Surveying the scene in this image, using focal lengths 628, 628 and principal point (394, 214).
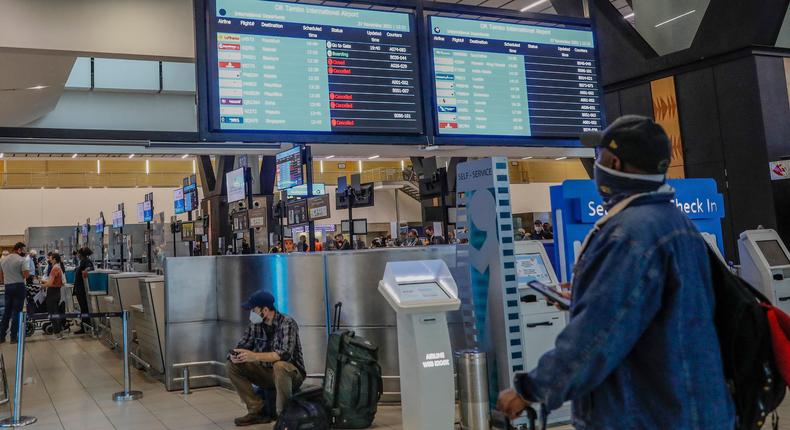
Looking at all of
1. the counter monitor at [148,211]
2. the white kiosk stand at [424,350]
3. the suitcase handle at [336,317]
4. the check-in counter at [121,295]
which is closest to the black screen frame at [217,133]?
the white kiosk stand at [424,350]

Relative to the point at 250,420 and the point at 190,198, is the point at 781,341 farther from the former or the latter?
the point at 190,198

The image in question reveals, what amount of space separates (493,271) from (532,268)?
57 centimetres

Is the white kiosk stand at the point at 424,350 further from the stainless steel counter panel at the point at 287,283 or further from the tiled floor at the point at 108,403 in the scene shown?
the stainless steel counter panel at the point at 287,283

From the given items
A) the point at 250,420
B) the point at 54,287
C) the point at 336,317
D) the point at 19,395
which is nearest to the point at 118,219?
the point at 54,287

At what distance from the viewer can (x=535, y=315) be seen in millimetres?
4879

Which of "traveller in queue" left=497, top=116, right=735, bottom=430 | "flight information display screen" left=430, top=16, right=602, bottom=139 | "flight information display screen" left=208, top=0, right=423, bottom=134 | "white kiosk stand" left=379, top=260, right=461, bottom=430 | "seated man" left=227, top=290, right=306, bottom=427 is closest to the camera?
"traveller in queue" left=497, top=116, right=735, bottom=430

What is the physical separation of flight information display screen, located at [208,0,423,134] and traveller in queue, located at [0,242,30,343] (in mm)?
8461

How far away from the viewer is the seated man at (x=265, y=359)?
5.29 metres

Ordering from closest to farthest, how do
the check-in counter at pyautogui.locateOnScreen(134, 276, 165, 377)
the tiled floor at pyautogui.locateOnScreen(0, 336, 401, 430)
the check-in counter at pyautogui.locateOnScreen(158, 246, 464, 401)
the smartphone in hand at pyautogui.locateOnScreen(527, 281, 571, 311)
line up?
1. the smartphone in hand at pyautogui.locateOnScreen(527, 281, 571, 311)
2. the tiled floor at pyautogui.locateOnScreen(0, 336, 401, 430)
3. the check-in counter at pyautogui.locateOnScreen(158, 246, 464, 401)
4. the check-in counter at pyautogui.locateOnScreen(134, 276, 165, 377)

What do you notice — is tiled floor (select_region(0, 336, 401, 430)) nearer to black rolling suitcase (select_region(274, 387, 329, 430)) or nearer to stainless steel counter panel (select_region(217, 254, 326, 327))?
black rolling suitcase (select_region(274, 387, 329, 430))

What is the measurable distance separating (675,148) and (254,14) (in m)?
7.92

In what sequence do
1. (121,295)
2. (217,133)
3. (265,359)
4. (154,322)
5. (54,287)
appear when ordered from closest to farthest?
(217,133)
(265,359)
(154,322)
(121,295)
(54,287)

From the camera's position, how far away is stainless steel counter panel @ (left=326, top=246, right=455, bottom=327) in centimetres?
593

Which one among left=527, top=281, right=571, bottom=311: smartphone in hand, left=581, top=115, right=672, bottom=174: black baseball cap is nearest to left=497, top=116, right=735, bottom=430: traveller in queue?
left=581, top=115, right=672, bottom=174: black baseball cap
